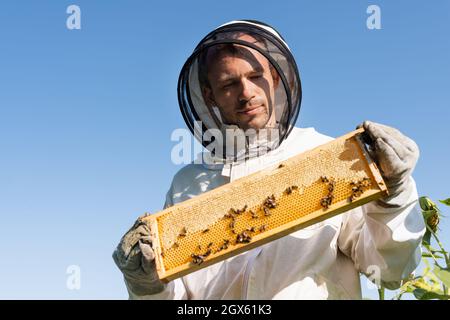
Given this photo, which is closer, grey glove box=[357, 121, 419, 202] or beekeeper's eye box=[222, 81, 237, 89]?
grey glove box=[357, 121, 419, 202]

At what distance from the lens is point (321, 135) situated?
3355mm

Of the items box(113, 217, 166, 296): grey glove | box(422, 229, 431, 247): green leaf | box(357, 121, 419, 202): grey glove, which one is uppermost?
box(357, 121, 419, 202): grey glove

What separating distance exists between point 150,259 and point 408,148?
4.36 ft

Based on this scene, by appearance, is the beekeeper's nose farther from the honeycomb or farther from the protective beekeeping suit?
the honeycomb

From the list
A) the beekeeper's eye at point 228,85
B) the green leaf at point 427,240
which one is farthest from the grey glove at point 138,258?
the green leaf at point 427,240

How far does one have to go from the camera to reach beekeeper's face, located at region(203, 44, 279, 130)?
324cm

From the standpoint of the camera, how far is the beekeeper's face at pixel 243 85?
3238 mm

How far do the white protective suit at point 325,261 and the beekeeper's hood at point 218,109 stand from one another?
0.58ft

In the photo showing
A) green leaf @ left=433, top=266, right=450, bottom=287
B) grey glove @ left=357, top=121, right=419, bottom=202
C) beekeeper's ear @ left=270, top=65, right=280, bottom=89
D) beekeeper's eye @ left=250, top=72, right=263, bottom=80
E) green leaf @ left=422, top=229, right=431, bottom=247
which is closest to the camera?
grey glove @ left=357, top=121, right=419, bottom=202

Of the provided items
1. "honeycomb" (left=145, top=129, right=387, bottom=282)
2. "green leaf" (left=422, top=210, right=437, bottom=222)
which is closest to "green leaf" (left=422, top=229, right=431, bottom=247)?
"green leaf" (left=422, top=210, right=437, bottom=222)

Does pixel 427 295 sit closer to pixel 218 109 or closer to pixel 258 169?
pixel 258 169

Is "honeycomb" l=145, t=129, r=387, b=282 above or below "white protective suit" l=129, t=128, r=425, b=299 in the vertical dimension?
above

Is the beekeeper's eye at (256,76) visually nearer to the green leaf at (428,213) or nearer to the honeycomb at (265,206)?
the honeycomb at (265,206)

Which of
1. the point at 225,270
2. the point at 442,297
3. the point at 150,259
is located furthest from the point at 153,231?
the point at 442,297
